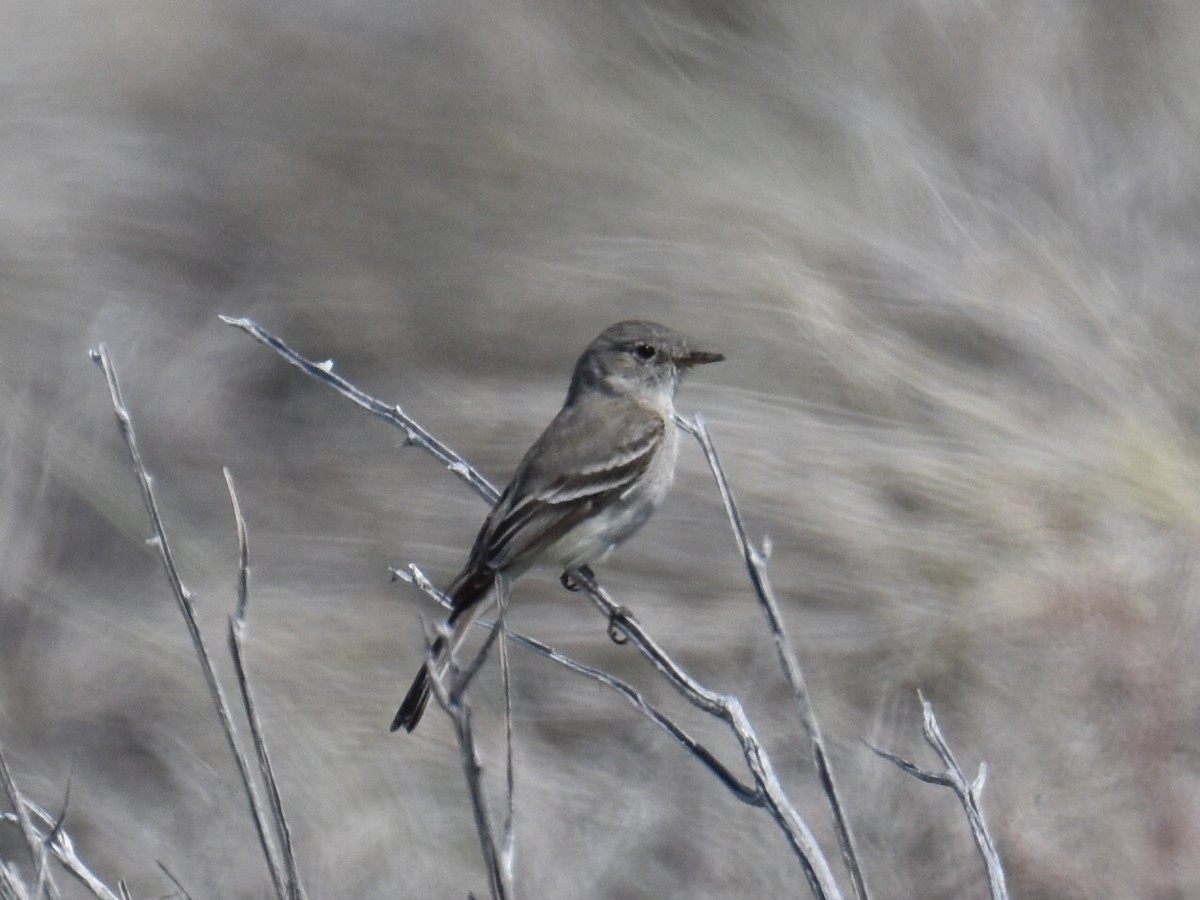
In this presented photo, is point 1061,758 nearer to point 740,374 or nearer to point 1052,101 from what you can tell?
point 740,374

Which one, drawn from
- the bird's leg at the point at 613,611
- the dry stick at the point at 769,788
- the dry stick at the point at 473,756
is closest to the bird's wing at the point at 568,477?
the bird's leg at the point at 613,611

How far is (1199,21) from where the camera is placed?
6.54m

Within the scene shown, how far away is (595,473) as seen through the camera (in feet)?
14.4

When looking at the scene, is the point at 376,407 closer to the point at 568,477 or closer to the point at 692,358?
the point at 568,477

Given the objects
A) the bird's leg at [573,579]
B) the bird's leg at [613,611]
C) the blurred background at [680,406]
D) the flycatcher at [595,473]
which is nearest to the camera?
the bird's leg at [613,611]

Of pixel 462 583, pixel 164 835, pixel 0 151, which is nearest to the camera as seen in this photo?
pixel 462 583

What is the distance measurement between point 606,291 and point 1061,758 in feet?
7.23

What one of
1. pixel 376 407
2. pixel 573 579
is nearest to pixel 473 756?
pixel 376 407

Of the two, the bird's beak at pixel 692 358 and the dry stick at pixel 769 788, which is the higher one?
the dry stick at pixel 769 788

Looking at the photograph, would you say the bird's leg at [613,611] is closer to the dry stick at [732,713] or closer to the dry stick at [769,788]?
the dry stick at [732,713]

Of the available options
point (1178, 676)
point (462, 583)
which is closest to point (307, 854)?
point (462, 583)

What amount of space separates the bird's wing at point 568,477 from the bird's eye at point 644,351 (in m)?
0.18

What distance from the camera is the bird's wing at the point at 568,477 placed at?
4156 mm

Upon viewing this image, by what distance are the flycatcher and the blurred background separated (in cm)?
104
